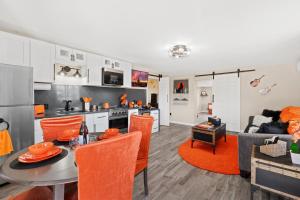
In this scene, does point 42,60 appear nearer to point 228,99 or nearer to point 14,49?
point 14,49

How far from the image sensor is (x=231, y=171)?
8.17 ft

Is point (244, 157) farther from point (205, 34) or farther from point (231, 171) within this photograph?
point (205, 34)

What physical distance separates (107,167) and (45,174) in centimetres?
43

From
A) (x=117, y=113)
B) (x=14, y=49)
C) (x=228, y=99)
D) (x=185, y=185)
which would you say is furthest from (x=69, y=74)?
(x=228, y=99)

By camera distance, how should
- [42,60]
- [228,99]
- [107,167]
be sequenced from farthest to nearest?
[228,99] < [42,60] < [107,167]

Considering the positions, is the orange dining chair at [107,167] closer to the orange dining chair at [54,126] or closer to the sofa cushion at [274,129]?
the orange dining chair at [54,126]

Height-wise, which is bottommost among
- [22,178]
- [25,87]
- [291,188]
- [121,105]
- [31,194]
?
[291,188]

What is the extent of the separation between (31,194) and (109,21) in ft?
6.68

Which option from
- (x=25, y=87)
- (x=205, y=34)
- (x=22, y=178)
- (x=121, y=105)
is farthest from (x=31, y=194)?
(x=121, y=105)

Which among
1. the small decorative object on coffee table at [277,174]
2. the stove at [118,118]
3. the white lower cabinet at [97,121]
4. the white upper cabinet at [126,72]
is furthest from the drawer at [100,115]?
the small decorative object on coffee table at [277,174]

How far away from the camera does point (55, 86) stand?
3240 mm

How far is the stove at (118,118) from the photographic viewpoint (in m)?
3.71

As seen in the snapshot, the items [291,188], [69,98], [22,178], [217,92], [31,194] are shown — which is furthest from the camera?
[217,92]

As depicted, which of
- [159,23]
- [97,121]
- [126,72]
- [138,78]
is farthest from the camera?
[138,78]
